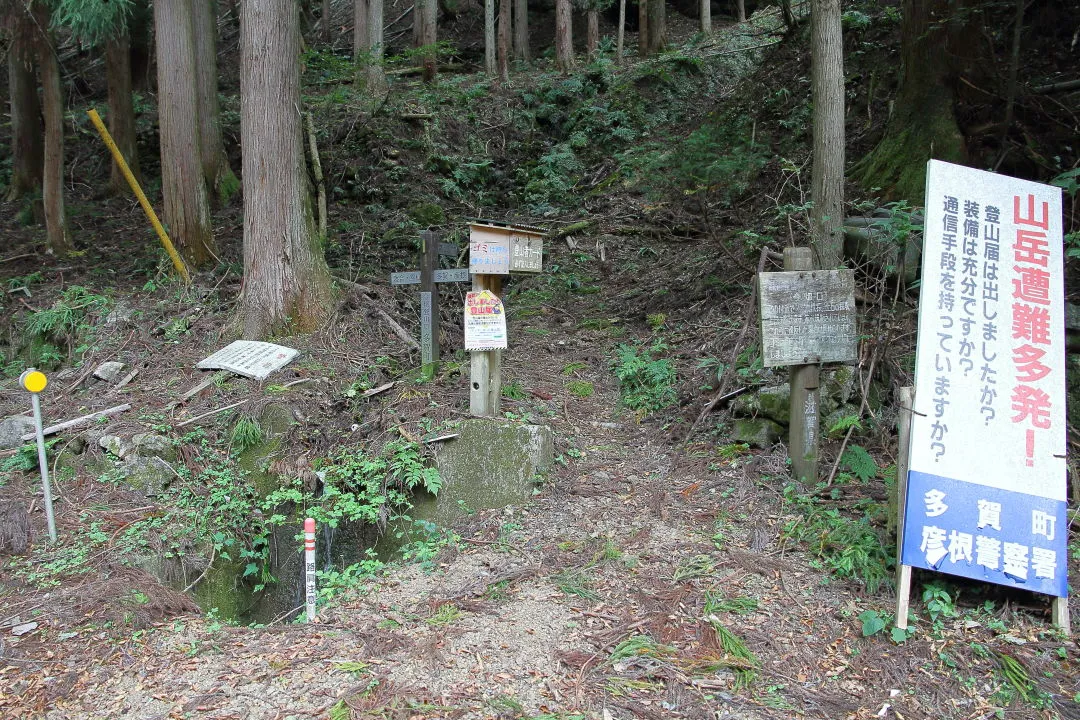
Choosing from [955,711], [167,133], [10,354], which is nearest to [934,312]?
[955,711]

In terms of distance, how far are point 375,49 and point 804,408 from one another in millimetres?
13108

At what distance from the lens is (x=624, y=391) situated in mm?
7070

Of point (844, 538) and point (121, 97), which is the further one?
point (121, 97)

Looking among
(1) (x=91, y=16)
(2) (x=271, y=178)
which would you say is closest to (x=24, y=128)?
(1) (x=91, y=16)

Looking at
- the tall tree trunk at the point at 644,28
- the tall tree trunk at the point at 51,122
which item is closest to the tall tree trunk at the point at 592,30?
the tall tree trunk at the point at 644,28

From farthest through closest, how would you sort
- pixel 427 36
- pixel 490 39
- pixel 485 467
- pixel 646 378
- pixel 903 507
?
pixel 490 39 < pixel 427 36 < pixel 646 378 < pixel 485 467 < pixel 903 507

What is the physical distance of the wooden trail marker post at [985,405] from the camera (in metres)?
3.73

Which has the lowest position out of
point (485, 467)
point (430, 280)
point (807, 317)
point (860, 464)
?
point (485, 467)

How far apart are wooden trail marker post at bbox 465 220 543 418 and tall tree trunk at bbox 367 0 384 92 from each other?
10.4 m

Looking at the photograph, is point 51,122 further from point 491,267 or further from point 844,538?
point 844,538

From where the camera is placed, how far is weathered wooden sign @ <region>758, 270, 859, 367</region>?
187 inches

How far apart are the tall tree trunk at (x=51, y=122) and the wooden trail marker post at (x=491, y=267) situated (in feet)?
24.5

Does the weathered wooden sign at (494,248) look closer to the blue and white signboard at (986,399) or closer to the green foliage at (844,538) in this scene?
the green foliage at (844,538)

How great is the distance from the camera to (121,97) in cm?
1171
